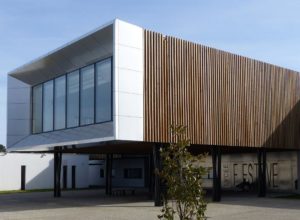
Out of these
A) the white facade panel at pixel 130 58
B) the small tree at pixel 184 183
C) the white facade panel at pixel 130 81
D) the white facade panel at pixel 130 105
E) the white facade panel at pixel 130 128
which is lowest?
the small tree at pixel 184 183

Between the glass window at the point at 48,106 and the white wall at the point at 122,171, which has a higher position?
the glass window at the point at 48,106

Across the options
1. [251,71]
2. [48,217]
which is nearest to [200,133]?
[251,71]

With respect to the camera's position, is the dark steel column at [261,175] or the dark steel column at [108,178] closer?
the dark steel column at [261,175]

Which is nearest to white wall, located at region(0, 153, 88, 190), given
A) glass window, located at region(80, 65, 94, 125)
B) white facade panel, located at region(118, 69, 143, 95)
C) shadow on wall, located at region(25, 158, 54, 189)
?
shadow on wall, located at region(25, 158, 54, 189)

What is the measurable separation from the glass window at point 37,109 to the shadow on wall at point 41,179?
Result: 52.9 feet

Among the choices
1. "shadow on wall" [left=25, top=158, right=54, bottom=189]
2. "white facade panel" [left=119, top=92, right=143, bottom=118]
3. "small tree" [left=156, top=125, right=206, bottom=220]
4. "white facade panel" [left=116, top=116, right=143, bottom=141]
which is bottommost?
"shadow on wall" [left=25, top=158, right=54, bottom=189]

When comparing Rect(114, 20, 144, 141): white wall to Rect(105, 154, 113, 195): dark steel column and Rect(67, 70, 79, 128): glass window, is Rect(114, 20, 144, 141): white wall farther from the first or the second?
Rect(105, 154, 113, 195): dark steel column

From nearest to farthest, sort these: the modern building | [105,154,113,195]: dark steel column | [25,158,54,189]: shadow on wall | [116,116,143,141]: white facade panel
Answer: [116,116,143,141]: white facade panel < the modern building < [105,154,113,195]: dark steel column < [25,158,54,189]: shadow on wall

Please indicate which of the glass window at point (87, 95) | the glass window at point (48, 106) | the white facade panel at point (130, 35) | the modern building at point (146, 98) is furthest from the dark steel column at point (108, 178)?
the white facade panel at point (130, 35)

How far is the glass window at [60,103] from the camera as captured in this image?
89.0 ft

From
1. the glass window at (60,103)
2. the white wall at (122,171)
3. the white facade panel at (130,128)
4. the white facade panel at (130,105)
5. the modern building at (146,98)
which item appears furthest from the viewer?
the white wall at (122,171)

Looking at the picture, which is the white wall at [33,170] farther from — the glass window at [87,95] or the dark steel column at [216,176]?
the dark steel column at [216,176]

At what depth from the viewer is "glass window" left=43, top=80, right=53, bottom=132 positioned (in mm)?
28500

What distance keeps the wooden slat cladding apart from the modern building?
0.16ft
